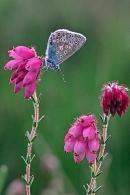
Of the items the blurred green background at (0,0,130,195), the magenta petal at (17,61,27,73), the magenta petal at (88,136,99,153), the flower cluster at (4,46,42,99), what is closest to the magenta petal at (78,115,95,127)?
the magenta petal at (88,136,99,153)

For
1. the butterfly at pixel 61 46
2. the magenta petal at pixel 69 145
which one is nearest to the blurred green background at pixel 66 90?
the butterfly at pixel 61 46

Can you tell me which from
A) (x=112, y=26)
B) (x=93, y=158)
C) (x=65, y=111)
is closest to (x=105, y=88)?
(x=93, y=158)

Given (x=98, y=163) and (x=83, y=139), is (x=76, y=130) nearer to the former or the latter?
(x=83, y=139)

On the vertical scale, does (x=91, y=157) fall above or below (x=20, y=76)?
below

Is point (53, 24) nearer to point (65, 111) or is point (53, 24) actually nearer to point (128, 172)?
point (65, 111)

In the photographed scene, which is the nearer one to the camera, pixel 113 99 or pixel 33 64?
pixel 113 99

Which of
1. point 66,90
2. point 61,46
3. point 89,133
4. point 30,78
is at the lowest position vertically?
point 89,133

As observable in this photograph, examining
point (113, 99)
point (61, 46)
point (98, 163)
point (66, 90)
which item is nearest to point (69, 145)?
point (98, 163)

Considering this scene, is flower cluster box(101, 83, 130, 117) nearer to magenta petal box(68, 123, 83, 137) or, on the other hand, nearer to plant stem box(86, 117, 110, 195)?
plant stem box(86, 117, 110, 195)

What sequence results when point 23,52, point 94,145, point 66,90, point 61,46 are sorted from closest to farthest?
point 94,145, point 23,52, point 61,46, point 66,90
